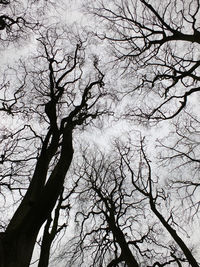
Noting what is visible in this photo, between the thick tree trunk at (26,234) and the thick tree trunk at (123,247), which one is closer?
the thick tree trunk at (26,234)

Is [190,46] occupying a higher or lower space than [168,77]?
higher

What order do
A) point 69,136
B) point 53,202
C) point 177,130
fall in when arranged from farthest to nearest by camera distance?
point 177,130, point 69,136, point 53,202

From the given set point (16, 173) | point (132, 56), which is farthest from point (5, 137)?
point (132, 56)

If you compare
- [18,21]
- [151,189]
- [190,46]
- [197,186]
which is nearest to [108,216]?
[151,189]

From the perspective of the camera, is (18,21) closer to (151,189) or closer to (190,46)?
(190,46)

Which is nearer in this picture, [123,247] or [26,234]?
[26,234]

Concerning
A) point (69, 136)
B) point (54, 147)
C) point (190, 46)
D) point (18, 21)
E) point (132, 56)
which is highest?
point (18, 21)

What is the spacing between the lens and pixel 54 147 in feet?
20.8

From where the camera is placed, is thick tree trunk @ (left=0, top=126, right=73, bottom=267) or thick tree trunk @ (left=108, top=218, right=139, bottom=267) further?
thick tree trunk @ (left=108, top=218, right=139, bottom=267)

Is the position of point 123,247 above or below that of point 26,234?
above

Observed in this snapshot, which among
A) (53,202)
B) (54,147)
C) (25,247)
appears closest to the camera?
(25,247)

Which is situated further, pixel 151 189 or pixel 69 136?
pixel 151 189

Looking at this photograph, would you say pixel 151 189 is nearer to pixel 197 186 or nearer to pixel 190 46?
pixel 197 186

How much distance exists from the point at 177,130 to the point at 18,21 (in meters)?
6.86
